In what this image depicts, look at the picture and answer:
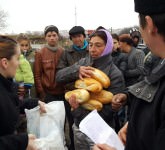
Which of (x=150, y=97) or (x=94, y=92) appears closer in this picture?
(x=150, y=97)

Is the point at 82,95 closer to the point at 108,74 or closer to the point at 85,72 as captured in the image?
the point at 85,72

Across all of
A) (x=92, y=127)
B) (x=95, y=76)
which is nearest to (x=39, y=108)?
Result: (x=95, y=76)

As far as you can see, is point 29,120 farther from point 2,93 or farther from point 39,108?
point 2,93

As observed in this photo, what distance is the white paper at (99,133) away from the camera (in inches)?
65.1

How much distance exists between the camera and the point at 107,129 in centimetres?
176

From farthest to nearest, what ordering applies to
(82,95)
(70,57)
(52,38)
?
(52,38), (70,57), (82,95)

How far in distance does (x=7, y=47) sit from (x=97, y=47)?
102cm

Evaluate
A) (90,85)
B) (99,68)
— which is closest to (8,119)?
(90,85)

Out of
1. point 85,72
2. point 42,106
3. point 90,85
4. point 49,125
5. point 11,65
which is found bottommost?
point 49,125

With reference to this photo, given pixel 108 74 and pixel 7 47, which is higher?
pixel 7 47

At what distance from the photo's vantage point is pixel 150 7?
3.52 ft

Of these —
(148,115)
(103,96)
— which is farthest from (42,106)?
(148,115)

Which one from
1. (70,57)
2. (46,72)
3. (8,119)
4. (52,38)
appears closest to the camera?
(8,119)

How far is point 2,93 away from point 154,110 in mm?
1322
